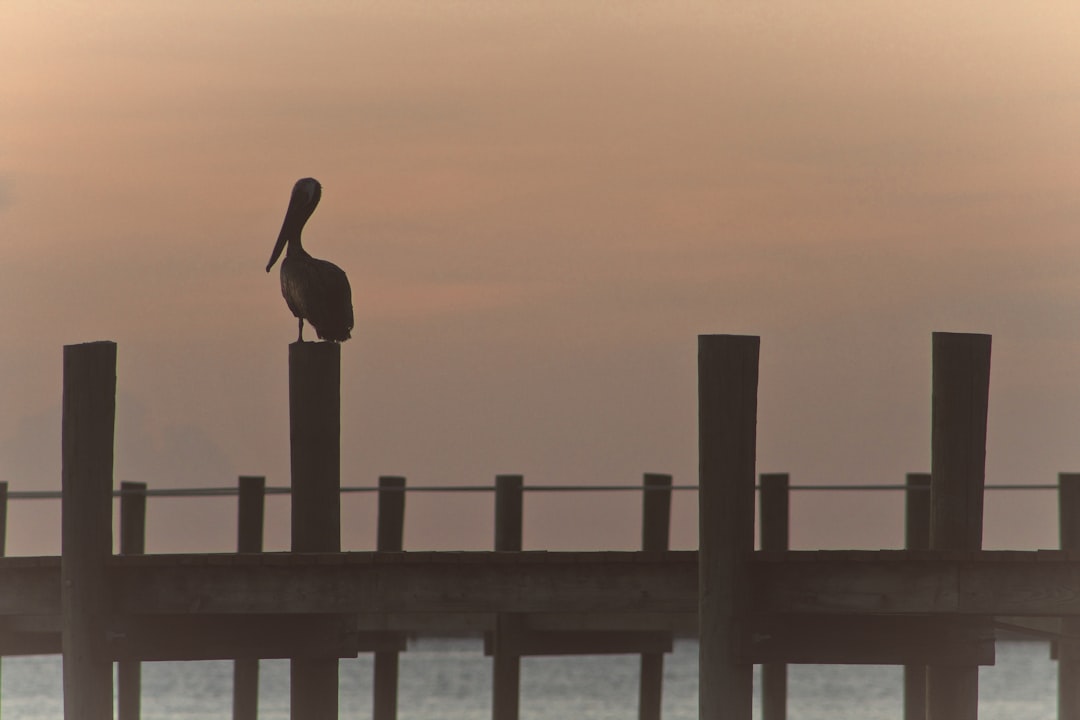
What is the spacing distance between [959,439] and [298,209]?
5583 mm

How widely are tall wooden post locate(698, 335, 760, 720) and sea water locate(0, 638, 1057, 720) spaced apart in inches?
1172

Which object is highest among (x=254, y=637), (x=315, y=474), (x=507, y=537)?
(x=507, y=537)

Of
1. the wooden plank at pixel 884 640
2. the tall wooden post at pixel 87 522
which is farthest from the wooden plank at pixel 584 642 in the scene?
the tall wooden post at pixel 87 522

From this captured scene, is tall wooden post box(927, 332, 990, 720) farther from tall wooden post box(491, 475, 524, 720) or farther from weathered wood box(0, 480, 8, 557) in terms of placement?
weathered wood box(0, 480, 8, 557)

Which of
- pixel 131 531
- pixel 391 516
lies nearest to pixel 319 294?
pixel 391 516

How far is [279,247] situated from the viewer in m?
13.8

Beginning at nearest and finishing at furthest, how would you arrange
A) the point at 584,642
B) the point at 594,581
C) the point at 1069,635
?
the point at 594,581, the point at 1069,635, the point at 584,642

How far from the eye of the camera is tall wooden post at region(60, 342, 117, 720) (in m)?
10.1

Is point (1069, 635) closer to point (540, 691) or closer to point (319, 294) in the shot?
point (319, 294)

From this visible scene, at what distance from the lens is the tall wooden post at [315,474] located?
416 inches

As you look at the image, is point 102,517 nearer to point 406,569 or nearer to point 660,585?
point 406,569

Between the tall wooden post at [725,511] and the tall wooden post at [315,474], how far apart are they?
2.25m

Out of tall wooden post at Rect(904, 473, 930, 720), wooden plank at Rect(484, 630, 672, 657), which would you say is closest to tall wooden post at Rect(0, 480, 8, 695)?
wooden plank at Rect(484, 630, 672, 657)

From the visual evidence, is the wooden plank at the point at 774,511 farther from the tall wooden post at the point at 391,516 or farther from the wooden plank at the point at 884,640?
the wooden plank at the point at 884,640
